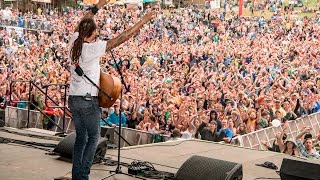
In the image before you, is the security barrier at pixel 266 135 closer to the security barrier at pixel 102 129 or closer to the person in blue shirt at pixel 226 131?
the person in blue shirt at pixel 226 131

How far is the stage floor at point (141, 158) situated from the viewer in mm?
5105

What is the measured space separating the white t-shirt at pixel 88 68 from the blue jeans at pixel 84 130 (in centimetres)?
6

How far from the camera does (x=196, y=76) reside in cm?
1380

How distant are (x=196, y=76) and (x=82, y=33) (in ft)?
32.3

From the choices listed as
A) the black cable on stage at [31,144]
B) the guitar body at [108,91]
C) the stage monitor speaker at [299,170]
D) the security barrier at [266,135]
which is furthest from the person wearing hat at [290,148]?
the guitar body at [108,91]

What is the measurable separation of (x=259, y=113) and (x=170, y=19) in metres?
21.7

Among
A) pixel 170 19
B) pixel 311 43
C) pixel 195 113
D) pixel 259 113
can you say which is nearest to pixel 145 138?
pixel 195 113

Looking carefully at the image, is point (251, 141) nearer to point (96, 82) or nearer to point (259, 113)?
point (259, 113)

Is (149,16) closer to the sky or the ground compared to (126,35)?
closer to the sky

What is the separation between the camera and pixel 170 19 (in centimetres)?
3047

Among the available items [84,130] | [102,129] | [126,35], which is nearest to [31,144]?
[102,129]

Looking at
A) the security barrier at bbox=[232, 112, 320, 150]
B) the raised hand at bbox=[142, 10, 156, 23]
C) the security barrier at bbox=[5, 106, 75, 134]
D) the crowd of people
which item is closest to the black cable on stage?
the crowd of people

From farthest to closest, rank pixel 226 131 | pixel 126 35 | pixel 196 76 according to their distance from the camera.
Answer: pixel 196 76 < pixel 226 131 < pixel 126 35

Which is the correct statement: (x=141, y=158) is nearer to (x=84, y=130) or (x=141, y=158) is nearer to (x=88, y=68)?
(x=84, y=130)
